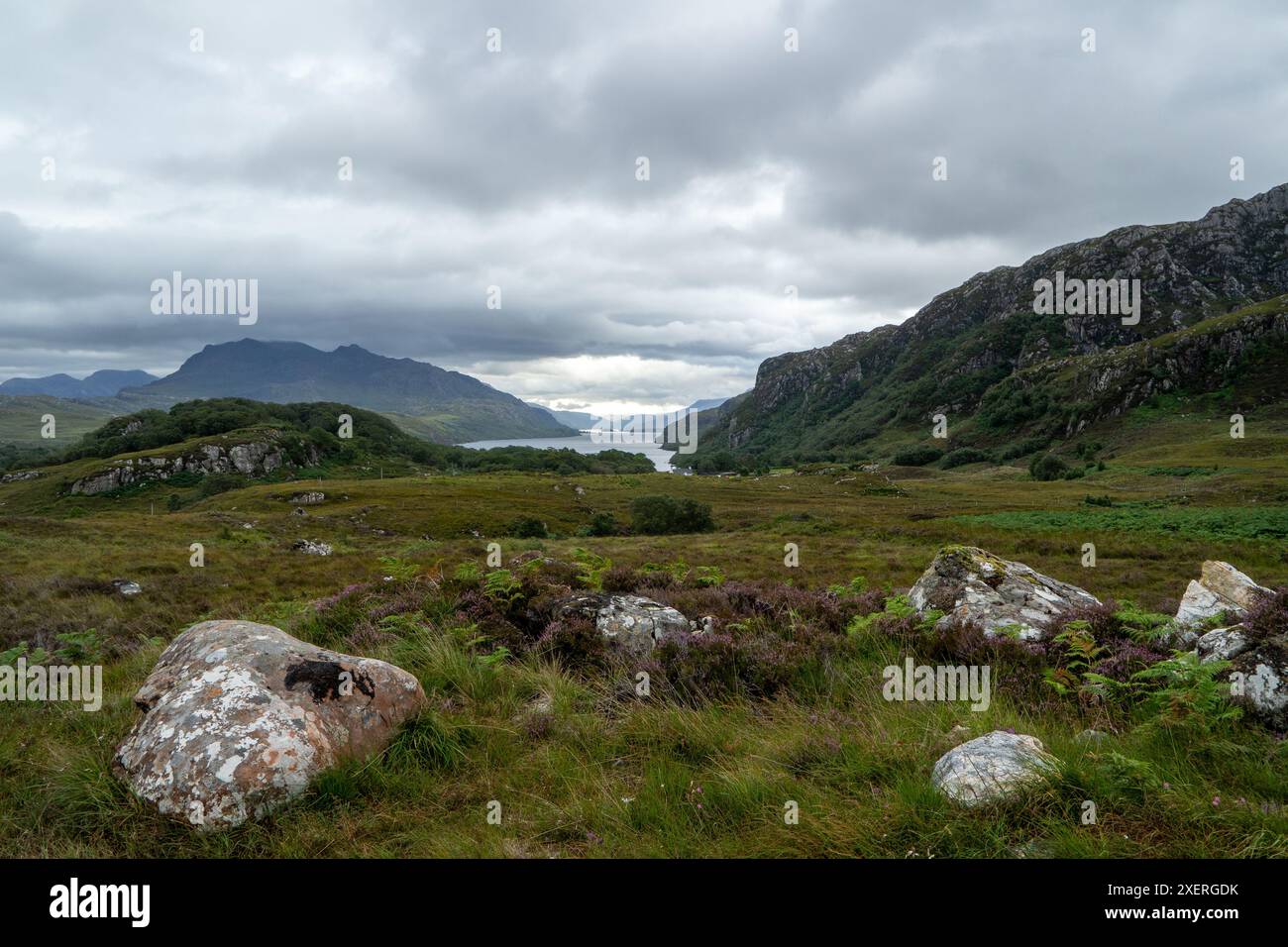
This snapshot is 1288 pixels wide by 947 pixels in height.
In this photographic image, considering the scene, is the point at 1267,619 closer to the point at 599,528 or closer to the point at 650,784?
the point at 650,784

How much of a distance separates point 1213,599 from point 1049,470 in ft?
348

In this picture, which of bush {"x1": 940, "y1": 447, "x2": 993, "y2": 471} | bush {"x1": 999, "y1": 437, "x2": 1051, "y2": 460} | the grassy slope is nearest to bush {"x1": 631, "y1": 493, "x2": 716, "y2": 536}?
the grassy slope

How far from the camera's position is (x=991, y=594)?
781 centimetres

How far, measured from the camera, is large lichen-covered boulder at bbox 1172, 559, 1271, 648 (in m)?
5.87

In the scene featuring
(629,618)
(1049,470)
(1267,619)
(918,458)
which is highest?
(918,458)

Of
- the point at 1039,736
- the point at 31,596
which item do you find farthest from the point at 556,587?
the point at 31,596

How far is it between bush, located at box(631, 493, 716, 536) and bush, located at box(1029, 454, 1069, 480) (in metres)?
70.0

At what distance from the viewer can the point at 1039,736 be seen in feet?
14.0

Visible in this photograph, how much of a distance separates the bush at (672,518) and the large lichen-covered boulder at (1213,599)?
47803 mm

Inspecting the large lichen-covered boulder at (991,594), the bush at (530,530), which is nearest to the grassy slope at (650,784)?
the large lichen-covered boulder at (991,594)

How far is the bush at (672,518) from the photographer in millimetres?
56188

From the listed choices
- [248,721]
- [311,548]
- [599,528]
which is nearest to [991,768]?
[248,721]

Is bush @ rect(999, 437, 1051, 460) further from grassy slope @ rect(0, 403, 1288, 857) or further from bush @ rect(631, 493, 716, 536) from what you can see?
grassy slope @ rect(0, 403, 1288, 857)
